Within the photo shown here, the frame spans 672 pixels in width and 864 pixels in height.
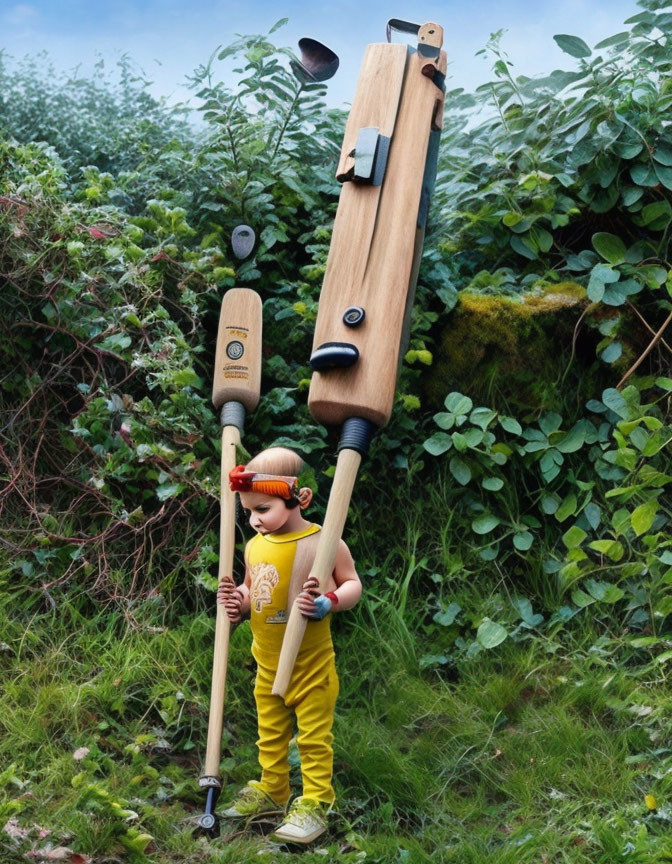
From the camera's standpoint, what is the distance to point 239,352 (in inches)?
140

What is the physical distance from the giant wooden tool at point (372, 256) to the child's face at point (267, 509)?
14 centimetres

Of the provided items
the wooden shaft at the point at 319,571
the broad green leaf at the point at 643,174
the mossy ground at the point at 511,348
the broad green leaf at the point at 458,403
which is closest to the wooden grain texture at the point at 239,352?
the wooden shaft at the point at 319,571

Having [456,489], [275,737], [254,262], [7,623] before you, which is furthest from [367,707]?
[254,262]

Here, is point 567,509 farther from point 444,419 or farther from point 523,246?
point 523,246

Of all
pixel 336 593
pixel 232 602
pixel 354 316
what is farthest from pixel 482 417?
pixel 232 602

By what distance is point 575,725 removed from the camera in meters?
3.39

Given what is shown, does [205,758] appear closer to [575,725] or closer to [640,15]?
[575,725]

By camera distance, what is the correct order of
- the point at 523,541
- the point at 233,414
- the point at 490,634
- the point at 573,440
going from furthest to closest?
1. the point at 573,440
2. the point at 523,541
3. the point at 490,634
4. the point at 233,414

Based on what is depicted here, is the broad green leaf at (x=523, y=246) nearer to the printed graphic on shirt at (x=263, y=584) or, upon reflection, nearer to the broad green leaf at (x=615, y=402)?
the broad green leaf at (x=615, y=402)

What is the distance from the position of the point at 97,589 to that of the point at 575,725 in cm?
166

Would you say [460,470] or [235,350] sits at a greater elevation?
[235,350]

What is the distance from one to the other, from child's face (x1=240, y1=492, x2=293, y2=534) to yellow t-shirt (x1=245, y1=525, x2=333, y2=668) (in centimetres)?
6

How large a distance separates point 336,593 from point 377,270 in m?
0.98

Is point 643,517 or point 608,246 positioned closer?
point 643,517
